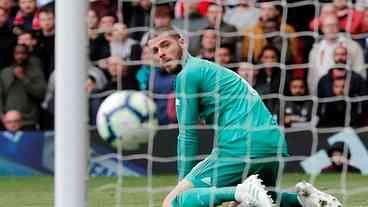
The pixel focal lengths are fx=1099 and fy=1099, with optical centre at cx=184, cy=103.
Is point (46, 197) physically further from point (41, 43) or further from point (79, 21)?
point (79, 21)

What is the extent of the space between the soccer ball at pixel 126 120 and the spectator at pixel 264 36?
1.98 meters

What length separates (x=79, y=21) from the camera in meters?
4.02

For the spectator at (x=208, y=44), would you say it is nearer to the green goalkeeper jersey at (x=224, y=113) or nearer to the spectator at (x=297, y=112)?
the spectator at (x=297, y=112)

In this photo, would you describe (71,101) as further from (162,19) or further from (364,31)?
(364,31)

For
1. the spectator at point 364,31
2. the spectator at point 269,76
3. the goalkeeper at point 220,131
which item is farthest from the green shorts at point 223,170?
the spectator at point 364,31

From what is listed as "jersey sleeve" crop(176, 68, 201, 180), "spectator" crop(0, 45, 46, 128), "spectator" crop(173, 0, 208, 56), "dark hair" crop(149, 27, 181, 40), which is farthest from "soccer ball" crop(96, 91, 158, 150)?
"spectator" crop(0, 45, 46, 128)

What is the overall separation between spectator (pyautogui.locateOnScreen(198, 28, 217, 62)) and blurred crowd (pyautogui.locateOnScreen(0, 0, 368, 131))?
11 millimetres

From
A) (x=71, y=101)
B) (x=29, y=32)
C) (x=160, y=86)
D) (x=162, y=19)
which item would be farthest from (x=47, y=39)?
(x=71, y=101)

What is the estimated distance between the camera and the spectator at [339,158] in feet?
33.4

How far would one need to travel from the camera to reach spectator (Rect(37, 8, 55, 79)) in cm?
1001

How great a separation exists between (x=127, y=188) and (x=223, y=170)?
3452 mm

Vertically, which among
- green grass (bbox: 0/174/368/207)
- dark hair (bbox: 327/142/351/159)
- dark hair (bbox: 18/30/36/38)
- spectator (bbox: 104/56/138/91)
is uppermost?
dark hair (bbox: 18/30/36/38)

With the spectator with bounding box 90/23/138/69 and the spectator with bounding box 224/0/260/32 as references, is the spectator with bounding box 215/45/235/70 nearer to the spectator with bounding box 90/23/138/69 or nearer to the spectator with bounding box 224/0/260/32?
the spectator with bounding box 224/0/260/32

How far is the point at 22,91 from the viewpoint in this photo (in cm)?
1103
